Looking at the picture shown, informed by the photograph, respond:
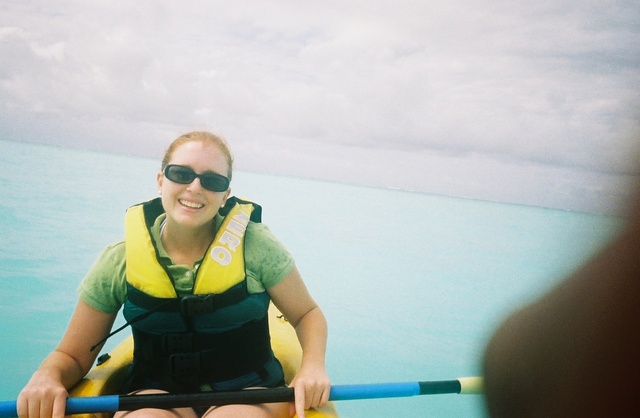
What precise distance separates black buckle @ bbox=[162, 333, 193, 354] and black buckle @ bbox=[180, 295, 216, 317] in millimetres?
61

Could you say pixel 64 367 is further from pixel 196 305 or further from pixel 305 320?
pixel 305 320

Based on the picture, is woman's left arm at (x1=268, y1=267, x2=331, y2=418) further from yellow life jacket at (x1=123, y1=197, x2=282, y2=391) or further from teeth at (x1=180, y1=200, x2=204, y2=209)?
teeth at (x1=180, y1=200, x2=204, y2=209)

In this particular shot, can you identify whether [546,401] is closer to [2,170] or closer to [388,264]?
[388,264]

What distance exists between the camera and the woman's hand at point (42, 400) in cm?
106

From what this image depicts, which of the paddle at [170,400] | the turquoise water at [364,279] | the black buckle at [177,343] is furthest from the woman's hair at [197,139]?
the turquoise water at [364,279]

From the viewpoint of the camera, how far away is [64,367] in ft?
3.83

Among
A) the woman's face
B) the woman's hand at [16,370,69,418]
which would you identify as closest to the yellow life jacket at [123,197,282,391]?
the woman's face

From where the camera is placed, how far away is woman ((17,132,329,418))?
1224 mm

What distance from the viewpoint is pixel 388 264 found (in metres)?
6.77

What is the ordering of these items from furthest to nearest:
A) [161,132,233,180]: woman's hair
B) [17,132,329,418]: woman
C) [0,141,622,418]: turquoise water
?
[161,132,233,180]: woman's hair < [17,132,329,418]: woman < [0,141,622,418]: turquoise water

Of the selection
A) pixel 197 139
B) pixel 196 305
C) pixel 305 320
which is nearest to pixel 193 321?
pixel 196 305

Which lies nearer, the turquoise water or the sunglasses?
the turquoise water

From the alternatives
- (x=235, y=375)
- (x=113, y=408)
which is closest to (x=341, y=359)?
(x=235, y=375)

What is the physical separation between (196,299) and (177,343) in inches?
5.1
